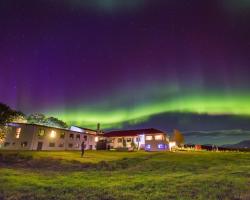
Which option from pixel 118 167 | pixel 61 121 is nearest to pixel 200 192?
pixel 118 167

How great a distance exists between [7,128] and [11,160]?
27.6 metres

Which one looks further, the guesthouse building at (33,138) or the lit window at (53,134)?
the lit window at (53,134)

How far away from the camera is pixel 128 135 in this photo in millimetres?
74500

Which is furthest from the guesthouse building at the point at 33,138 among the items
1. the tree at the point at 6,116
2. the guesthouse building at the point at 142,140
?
the guesthouse building at the point at 142,140

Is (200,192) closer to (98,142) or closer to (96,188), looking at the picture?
(96,188)

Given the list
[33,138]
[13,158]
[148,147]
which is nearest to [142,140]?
[148,147]

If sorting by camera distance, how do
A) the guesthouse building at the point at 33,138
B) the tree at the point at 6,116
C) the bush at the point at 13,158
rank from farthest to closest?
the tree at the point at 6,116 < the guesthouse building at the point at 33,138 < the bush at the point at 13,158

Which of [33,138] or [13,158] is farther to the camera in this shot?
[33,138]

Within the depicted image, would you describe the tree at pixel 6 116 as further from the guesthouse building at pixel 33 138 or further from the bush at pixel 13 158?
the bush at pixel 13 158

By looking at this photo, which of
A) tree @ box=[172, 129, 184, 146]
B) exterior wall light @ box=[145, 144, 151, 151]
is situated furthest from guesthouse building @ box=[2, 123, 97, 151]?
tree @ box=[172, 129, 184, 146]

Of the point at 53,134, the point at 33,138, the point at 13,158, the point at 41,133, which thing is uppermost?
the point at 53,134

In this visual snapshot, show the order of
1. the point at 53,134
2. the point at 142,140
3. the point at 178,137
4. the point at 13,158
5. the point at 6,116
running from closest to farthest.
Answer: the point at 13,158 < the point at 6,116 < the point at 53,134 < the point at 142,140 < the point at 178,137

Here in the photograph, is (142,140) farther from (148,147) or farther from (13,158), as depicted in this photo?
(13,158)

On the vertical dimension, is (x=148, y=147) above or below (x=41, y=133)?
below
